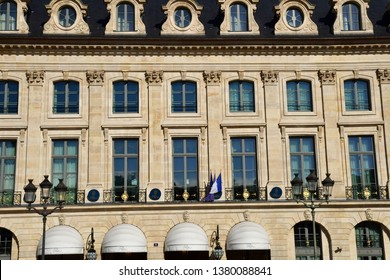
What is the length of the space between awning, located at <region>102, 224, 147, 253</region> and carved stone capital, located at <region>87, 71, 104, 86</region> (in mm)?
6930

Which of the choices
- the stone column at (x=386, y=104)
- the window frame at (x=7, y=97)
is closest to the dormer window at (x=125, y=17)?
the window frame at (x=7, y=97)

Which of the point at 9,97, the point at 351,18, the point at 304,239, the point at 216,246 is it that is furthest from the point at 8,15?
the point at 304,239

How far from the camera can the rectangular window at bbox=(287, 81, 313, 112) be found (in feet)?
94.7

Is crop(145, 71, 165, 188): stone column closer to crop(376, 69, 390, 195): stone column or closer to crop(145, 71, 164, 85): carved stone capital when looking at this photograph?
crop(145, 71, 164, 85): carved stone capital

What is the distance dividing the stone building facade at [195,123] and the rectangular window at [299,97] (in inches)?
2.1

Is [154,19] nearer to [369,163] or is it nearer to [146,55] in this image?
[146,55]

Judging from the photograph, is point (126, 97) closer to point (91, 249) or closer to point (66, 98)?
point (66, 98)

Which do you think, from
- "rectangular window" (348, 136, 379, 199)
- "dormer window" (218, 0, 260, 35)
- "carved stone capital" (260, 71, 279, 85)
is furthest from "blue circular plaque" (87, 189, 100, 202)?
"rectangular window" (348, 136, 379, 199)

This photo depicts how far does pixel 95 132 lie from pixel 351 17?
13.9 meters

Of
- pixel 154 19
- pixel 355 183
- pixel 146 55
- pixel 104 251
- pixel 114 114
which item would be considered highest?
pixel 154 19
